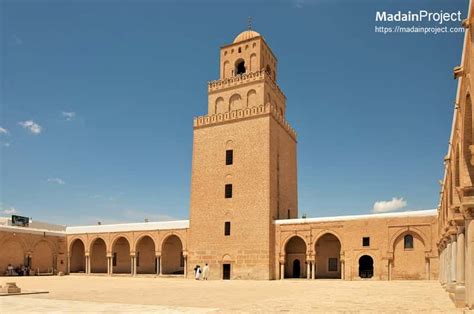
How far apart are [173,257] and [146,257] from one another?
7.87 ft

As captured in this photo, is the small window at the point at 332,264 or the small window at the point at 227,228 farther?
the small window at the point at 227,228

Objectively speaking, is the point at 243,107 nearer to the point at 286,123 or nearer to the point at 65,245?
the point at 286,123

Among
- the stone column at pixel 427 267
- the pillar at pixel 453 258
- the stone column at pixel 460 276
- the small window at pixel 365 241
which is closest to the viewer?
the stone column at pixel 460 276

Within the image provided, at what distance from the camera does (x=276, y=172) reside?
29844mm

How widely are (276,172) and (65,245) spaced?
1902 cm

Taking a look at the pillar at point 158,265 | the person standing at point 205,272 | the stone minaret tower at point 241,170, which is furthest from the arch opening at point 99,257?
the person standing at point 205,272

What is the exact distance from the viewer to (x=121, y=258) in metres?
36.6

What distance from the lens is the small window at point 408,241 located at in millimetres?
24438

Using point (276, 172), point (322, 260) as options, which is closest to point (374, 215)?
point (322, 260)

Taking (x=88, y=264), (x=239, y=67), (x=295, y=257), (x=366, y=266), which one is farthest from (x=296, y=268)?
(x=88, y=264)

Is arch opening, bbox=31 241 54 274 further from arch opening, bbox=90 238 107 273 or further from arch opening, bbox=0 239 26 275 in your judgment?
arch opening, bbox=90 238 107 273

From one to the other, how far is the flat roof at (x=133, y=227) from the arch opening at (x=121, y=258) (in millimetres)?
1955

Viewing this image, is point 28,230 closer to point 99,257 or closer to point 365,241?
point 99,257

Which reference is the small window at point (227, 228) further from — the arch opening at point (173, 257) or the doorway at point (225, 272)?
the arch opening at point (173, 257)
